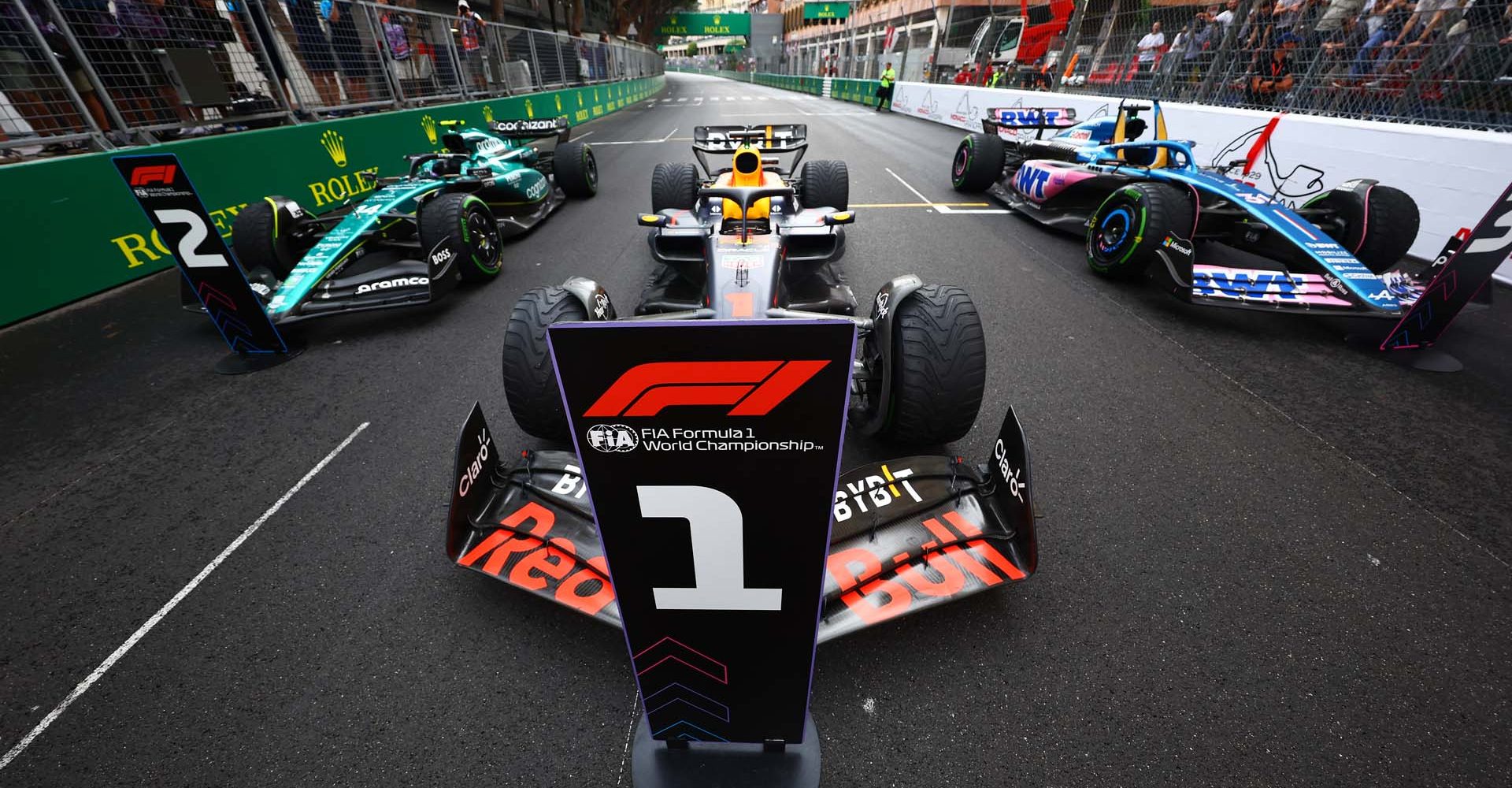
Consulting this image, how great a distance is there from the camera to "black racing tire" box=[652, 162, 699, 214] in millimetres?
5379

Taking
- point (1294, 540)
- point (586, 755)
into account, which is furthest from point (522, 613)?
point (1294, 540)

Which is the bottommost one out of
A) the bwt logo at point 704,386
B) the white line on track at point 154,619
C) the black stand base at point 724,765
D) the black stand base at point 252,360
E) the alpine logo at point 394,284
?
the black stand base at point 252,360

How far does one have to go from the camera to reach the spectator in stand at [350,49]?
7.36 m

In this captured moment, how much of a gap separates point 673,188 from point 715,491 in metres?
5.00

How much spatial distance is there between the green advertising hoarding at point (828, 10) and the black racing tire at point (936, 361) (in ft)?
190

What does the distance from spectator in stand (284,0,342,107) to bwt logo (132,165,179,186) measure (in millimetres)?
5391

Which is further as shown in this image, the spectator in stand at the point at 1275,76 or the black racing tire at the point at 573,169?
the black racing tire at the point at 573,169

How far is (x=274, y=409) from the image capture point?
9.92ft

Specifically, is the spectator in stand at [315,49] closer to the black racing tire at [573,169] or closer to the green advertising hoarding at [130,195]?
the green advertising hoarding at [130,195]

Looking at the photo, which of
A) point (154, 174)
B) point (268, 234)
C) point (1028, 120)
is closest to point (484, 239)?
point (268, 234)

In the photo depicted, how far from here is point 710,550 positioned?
1.06 metres

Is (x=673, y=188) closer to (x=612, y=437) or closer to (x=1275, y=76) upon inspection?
(x=612, y=437)

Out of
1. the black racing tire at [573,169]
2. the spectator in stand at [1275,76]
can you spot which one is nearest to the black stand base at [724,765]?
the black racing tire at [573,169]

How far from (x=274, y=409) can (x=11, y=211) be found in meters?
3.14
